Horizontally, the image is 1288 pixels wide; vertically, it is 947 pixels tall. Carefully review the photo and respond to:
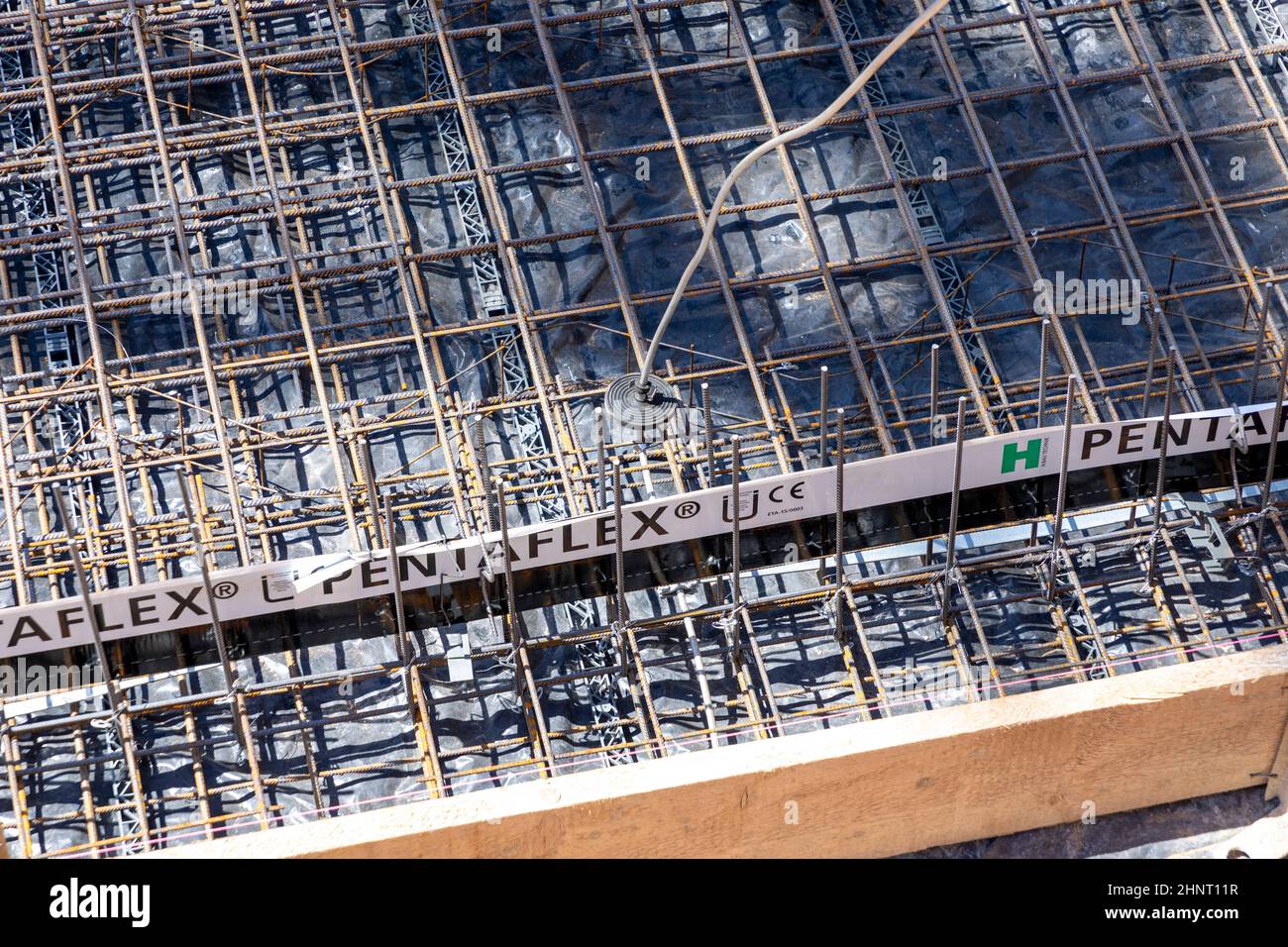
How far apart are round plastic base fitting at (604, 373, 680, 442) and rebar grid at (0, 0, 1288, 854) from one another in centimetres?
38

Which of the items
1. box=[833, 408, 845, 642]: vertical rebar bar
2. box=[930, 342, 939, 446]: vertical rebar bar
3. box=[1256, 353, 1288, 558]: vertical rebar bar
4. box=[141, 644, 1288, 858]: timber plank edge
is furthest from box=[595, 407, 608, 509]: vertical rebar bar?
box=[1256, 353, 1288, 558]: vertical rebar bar

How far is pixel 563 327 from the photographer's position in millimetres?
31141

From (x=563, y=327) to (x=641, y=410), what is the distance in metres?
1.95

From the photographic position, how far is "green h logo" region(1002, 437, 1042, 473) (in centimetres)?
2884

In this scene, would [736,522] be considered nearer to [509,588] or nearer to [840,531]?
[840,531]

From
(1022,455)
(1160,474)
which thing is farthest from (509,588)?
(1160,474)

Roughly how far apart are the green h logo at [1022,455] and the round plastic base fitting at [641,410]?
4.70 meters

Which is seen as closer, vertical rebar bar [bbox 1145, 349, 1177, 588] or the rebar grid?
the rebar grid

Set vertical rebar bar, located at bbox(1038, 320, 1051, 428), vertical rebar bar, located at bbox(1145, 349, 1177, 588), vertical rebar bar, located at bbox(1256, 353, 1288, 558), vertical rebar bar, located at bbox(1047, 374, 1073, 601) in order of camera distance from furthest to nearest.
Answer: vertical rebar bar, located at bbox(1256, 353, 1288, 558) < vertical rebar bar, located at bbox(1145, 349, 1177, 588) < vertical rebar bar, located at bbox(1038, 320, 1051, 428) < vertical rebar bar, located at bbox(1047, 374, 1073, 601)

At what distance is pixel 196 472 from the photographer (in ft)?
97.7
